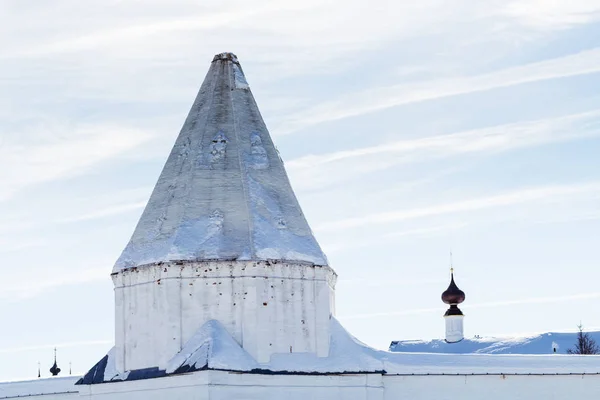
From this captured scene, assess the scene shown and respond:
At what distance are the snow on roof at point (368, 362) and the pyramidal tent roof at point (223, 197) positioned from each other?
6.87ft

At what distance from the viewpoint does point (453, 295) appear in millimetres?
53031

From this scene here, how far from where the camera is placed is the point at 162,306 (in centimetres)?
3375

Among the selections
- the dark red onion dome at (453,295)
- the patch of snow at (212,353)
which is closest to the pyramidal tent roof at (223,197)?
the patch of snow at (212,353)

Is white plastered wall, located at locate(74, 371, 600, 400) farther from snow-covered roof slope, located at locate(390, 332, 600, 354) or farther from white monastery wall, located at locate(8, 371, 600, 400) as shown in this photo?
snow-covered roof slope, located at locate(390, 332, 600, 354)

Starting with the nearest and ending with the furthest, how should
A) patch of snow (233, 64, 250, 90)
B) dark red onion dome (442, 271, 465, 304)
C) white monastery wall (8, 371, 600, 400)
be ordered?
1. white monastery wall (8, 371, 600, 400)
2. patch of snow (233, 64, 250, 90)
3. dark red onion dome (442, 271, 465, 304)

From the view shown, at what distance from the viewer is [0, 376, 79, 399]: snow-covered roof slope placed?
1473 inches

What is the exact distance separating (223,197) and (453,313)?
18.5 meters

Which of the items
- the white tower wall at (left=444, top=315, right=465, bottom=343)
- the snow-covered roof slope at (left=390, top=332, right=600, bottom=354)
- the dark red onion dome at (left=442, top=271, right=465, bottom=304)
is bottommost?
the snow-covered roof slope at (left=390, top=332, right=600, bottom=354)

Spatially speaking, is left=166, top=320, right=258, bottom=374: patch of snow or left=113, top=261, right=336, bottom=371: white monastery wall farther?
left=113, top=261, right=336, bottom=371: white monastery wall

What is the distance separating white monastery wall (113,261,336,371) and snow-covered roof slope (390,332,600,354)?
36.8 feet

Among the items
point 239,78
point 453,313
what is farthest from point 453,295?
point 239,78

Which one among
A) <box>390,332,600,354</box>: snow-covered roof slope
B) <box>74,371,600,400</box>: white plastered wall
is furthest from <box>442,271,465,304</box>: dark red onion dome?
<box>74,371,600,400</box>: white plastered wall

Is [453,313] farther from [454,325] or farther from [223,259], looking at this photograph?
[223,259]

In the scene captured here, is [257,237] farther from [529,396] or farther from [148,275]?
[529,396]
